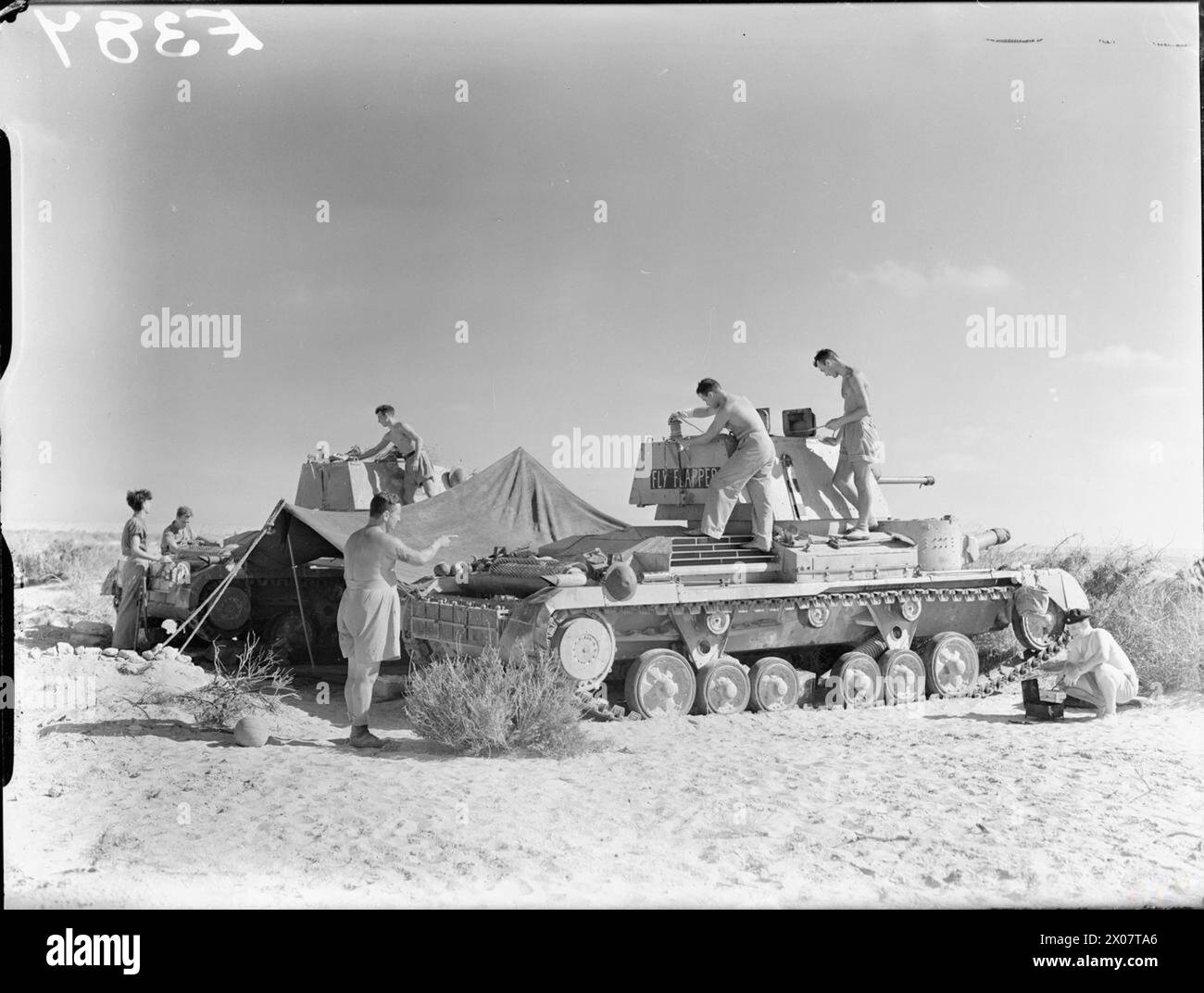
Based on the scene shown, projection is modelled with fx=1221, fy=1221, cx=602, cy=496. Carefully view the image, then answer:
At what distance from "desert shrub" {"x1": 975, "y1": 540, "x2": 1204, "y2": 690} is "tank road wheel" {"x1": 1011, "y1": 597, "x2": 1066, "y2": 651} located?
2.47 ft

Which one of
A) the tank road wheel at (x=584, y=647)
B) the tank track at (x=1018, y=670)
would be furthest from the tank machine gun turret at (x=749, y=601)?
the tank track at (x=1018, y=670)

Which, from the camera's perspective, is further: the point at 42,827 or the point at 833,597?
the point at 833,597

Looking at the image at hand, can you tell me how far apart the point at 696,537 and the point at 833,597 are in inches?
53.2

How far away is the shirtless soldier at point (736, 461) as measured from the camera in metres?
10.6

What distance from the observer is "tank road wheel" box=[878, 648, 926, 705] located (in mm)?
11125

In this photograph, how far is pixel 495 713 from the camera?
834cm

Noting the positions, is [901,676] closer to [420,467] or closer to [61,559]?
[420,467]

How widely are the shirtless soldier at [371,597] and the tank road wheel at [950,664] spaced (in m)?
5.48

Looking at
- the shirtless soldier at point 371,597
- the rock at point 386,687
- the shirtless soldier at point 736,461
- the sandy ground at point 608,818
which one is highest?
the shirtless soldier at point 736,461

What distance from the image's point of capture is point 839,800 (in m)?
7.48

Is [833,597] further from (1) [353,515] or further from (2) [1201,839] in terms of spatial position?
(1) [353,515]

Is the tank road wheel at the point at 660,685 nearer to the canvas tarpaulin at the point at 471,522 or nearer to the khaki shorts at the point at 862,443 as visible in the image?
the canvas tarpaulin at the point at 471,522
